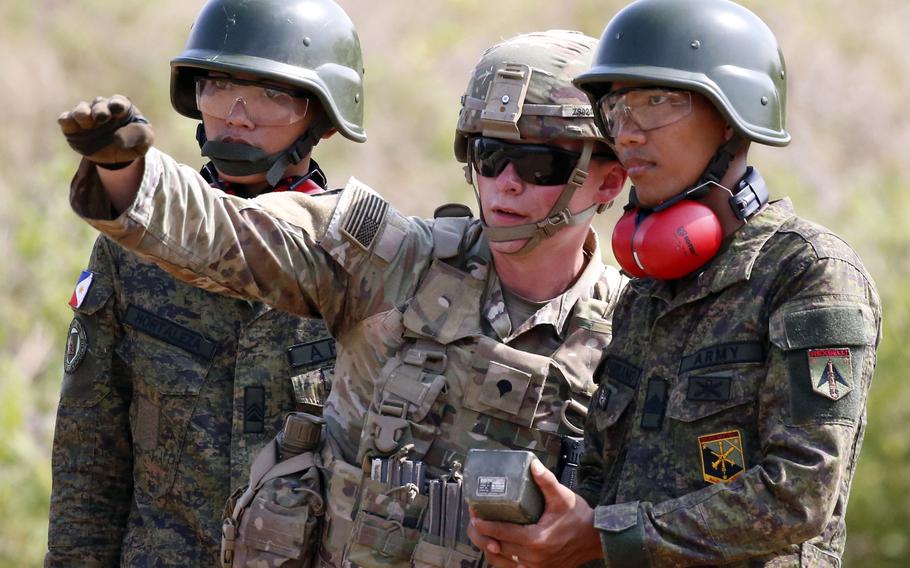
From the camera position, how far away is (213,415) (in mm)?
5219

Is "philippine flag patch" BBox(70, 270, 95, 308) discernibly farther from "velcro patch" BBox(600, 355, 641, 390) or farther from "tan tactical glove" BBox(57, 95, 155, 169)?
"velcro patch" BBox(600, 355, 641, 390)

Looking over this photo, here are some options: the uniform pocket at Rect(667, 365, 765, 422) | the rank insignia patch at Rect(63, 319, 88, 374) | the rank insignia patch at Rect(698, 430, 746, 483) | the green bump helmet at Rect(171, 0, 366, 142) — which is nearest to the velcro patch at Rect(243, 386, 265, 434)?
the rank insignia patch at Rect(63, 319, 88, 374)

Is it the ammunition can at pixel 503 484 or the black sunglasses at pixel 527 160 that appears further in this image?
the black sunglasses at pixel 527 160

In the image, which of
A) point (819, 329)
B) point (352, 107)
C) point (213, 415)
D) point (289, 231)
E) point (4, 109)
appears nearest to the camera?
point (819, 329)

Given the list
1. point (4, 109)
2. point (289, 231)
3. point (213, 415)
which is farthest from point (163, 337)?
point (4, 109)

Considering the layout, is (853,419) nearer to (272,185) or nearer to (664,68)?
(664,68)

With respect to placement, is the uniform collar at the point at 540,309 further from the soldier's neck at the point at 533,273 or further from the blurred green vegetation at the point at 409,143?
the blurred green vegetation at the point at 409,143

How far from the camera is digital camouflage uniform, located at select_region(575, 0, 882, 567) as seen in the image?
345cm

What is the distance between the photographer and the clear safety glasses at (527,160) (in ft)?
15.2

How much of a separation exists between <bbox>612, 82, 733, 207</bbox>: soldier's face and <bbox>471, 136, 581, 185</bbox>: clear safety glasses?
2.51 feet

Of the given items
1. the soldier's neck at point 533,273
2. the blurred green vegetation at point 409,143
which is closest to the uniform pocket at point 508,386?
the soldier's neck at point 533,273

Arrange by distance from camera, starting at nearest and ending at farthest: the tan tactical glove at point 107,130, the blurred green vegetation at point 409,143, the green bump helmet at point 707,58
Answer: the tan tactical glove at point 107,130
the green bump helmet at point 707,58
the blurred green vegetation at point 409,143

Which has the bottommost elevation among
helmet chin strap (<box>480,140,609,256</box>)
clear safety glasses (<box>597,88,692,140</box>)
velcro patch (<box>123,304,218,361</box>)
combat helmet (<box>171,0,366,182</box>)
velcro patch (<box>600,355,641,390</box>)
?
velcro patch (<box>600,355,641,390</box>)

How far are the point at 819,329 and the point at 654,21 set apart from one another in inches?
40.6
